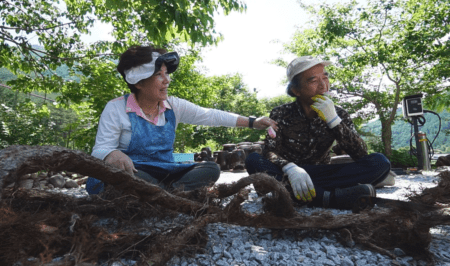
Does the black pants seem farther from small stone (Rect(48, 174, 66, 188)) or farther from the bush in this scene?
the bush

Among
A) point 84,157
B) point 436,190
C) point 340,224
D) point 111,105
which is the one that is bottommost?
point 340,224

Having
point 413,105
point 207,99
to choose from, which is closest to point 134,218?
point 413,105

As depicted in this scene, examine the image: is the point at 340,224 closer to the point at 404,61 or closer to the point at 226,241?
the point at 226,241

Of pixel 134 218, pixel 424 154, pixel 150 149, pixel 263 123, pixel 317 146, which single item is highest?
pixel 263 123

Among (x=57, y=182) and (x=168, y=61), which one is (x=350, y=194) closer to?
(x=168, y=61)

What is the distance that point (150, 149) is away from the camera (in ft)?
7.49

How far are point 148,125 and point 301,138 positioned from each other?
4.23ft

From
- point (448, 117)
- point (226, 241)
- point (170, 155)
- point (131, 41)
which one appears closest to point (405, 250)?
point (226, 241)

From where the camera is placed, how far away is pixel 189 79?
9398 mm

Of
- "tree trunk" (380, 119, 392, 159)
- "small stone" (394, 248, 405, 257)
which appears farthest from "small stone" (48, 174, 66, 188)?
"tree trunk" (380, 119, 392, 159)

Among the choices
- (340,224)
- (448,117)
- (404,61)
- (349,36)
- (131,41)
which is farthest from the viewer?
(448,117)

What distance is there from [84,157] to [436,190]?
1.80m

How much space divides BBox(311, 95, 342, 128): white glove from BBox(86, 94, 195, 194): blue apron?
1111 mm

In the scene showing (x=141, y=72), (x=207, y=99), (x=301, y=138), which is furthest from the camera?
(x=207, y=99)
